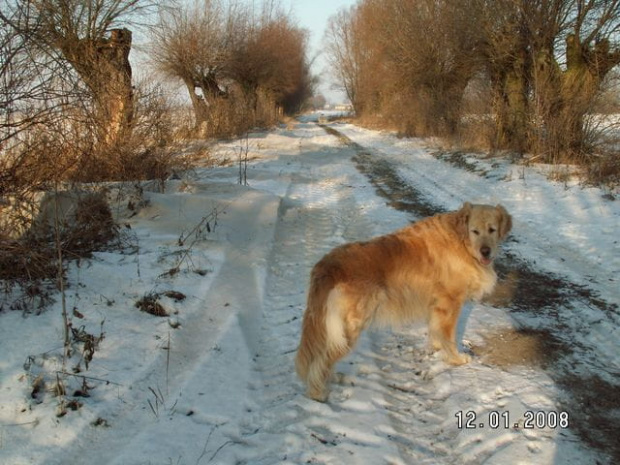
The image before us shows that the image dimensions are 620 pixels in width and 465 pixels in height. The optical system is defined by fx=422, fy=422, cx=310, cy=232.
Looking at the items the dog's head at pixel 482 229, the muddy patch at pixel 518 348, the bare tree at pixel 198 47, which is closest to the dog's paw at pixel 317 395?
the muddy patch at pixel 518 348

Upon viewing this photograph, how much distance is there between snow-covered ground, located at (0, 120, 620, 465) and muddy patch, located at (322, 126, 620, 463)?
2 cm

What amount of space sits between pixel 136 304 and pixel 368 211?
5678 mm

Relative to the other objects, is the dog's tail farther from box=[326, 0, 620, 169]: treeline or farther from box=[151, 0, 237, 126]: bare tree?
box=[151, 0, 237, 126]: bare tree

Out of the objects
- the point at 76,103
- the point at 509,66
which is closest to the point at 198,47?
the point at 509,66

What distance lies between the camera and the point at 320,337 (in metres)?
3.32

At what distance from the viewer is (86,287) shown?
446 centimetres

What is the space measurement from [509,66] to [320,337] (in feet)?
48.1

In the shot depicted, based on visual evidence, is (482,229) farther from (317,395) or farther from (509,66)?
(509,66)

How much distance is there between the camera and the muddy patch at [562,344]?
3.08 meters

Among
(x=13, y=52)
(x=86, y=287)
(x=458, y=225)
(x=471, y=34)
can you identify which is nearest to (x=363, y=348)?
(x=458, y=225)

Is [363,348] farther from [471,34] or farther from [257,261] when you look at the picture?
[471,34]
